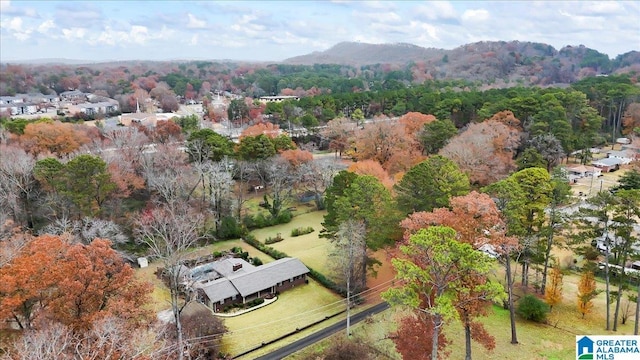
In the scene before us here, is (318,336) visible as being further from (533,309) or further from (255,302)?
(533,309)

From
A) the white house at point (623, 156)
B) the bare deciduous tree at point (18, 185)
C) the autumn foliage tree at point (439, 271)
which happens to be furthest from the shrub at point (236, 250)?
the white house at point (623, 156)

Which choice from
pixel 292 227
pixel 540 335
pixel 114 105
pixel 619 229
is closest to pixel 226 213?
pixel 292 227

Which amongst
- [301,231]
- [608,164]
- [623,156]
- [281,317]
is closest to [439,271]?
[281,317]

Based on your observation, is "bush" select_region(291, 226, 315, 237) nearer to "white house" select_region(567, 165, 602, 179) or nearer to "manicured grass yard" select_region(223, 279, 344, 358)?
"manicured grass yard" select_region(223, 279, 344, 358)

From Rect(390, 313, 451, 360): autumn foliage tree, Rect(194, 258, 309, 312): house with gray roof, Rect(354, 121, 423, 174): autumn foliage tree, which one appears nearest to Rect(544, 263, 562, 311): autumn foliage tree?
Rect(390, 313, 451, 360): autumn foliage tree

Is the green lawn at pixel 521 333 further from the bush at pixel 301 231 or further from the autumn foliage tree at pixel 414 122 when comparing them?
the autumn foliage tree at pixel 414 122

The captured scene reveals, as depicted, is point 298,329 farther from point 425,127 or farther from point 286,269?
point 425,127
